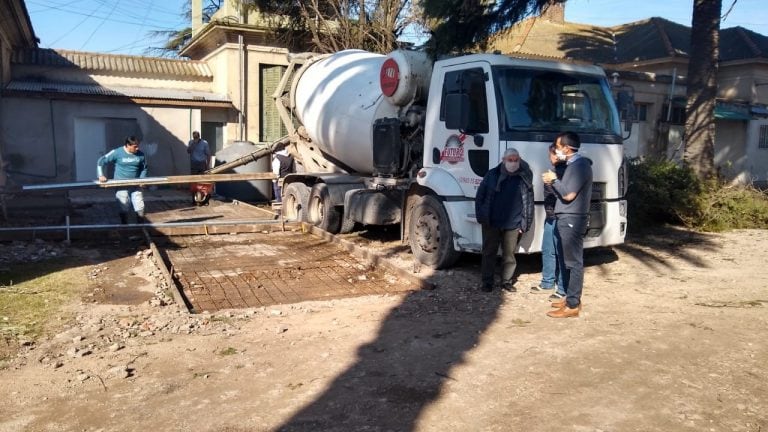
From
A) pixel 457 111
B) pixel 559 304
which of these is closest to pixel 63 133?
pixel 457 111

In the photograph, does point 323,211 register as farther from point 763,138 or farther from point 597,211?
point 763,138

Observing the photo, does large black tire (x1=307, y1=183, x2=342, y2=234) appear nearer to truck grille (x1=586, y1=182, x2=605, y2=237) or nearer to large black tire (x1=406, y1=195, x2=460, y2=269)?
large black tire (x1=406, y1=195, x2=460, y2=269)

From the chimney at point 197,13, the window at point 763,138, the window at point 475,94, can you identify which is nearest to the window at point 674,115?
the window at point 763,138

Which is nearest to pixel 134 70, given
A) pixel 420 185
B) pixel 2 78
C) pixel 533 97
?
pixel 2 78

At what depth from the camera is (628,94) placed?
8438mm

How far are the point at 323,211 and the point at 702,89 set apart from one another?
7909 mm

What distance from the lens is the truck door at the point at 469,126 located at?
757 cm

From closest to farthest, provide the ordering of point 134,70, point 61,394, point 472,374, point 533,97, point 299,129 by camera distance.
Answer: point 61,394 → point 472,374 → point 533,97 → point 299,129 → point 134,70

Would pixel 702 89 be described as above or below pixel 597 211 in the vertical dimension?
above

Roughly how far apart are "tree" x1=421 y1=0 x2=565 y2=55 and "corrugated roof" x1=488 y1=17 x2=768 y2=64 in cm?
1449

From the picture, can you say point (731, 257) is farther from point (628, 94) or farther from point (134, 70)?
point (134, 70)

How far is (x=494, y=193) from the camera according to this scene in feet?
23.0

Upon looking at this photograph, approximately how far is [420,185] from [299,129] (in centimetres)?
515

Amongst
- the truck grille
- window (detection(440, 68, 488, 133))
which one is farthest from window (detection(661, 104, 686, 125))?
window (detection(440, 68, 488, 133))
